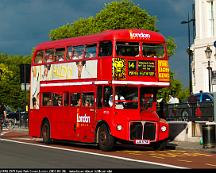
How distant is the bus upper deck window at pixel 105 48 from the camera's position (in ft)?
76.2

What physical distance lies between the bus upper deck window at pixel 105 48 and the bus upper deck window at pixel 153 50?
1381mm

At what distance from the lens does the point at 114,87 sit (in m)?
22.9

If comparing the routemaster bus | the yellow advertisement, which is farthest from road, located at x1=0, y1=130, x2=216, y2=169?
the yellow advertisement

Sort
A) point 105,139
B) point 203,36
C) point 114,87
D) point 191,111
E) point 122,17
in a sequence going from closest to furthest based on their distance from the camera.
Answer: point 114,87 → point 105,139 → point 191,111 → point 203,36 → point 122,17

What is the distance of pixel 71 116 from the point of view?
25625mm

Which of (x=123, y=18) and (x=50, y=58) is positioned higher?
(x=123, y=18)

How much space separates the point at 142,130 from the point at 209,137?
2.90 metres

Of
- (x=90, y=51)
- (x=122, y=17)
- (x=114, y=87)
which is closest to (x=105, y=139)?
(x=114, y=87)

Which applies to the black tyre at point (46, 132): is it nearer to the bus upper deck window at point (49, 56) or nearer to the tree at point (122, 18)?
the bus upper deck window at point (49, 56)

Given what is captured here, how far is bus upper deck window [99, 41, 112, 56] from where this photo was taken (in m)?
23.2

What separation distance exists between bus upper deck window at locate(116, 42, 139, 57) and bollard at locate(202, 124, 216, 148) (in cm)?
423

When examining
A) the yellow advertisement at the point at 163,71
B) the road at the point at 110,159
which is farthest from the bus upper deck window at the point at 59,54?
the road at the point at 110,159

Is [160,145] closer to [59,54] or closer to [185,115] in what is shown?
[185,115]

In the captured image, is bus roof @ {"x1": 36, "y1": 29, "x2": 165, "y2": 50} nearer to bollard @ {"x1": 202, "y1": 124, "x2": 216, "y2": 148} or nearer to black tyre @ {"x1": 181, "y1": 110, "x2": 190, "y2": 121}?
bollard @ {"x1": 202, "y1": 124, "x2": 216, "y2": 148}
